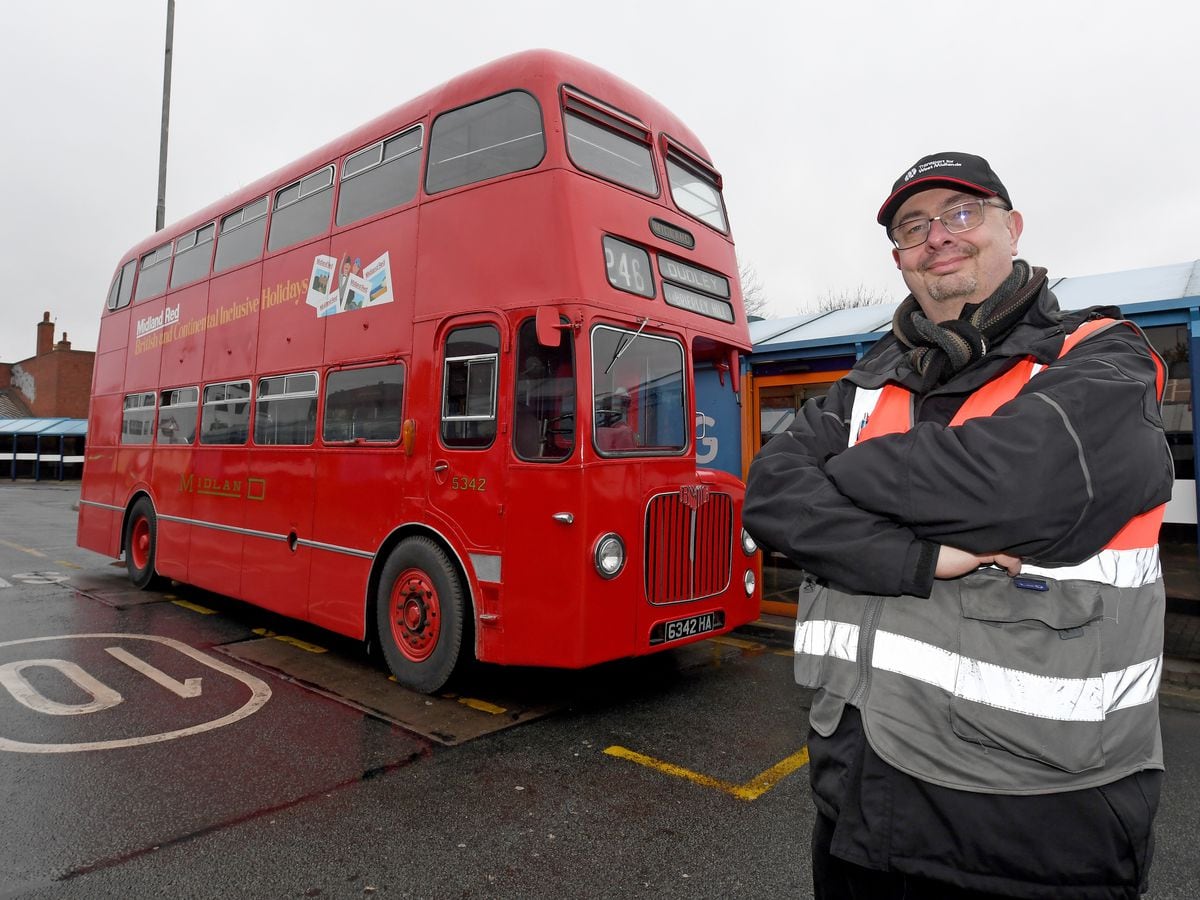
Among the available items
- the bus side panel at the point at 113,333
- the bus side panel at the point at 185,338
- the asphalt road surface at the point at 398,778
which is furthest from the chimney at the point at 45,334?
the asphalt road surface at the point at 398,778

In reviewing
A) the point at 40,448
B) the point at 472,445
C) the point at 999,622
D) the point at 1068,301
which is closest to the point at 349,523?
the point at 472,445

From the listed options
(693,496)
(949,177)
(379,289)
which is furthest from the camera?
(379,289)

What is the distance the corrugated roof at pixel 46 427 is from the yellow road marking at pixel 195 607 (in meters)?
28.1

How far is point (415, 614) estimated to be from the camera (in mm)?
5316

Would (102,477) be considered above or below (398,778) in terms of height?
above

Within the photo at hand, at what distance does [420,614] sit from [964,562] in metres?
4.42

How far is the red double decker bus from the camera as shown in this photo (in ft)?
15.4

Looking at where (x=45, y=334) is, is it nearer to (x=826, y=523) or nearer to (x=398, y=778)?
(x=398, y=778)

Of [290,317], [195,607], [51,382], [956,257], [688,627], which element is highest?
[51,382]

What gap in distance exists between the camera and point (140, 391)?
30.2 feet

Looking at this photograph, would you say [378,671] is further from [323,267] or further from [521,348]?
[323,267]

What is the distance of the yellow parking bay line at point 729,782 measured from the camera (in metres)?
3.82

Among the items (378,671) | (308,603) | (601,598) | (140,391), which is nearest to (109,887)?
(601,598)

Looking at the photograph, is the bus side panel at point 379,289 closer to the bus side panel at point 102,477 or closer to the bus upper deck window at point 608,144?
the bus upper deck window at point 608,144
